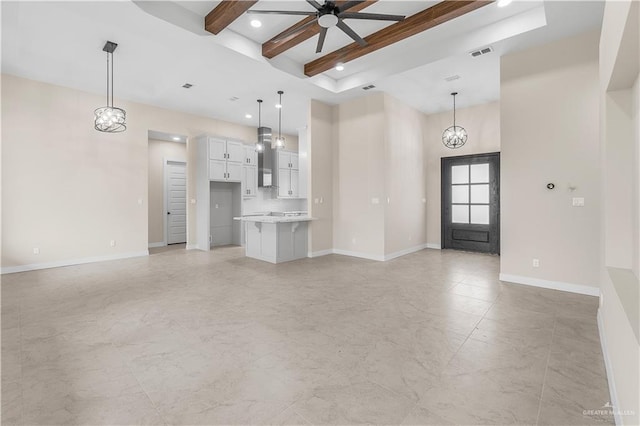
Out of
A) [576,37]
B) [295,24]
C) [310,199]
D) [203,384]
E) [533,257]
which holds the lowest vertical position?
[203,384]

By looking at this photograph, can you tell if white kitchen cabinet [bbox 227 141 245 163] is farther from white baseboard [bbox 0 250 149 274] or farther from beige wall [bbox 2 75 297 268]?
white baseboard [bbox 0 250 149 274]

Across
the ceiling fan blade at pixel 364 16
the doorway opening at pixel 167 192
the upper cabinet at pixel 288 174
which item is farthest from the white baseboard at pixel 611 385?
the doorway opening at pixel 167 192

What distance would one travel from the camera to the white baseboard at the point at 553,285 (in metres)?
3.64

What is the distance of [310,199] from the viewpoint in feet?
20.3

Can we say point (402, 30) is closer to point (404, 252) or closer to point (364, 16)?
point (364, 16)

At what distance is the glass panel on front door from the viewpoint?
21.7 ft

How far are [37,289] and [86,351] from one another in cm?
254

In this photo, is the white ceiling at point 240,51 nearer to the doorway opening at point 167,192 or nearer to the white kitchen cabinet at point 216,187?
the white kitchen cabinet at point 216,187

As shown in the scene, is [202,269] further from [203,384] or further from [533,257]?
[533,257]

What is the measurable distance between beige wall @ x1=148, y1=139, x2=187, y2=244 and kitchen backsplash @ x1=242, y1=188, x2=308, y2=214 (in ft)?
7.56

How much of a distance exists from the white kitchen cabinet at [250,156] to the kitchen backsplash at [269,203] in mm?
792

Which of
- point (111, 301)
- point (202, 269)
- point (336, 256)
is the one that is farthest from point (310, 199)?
point (111, 301)

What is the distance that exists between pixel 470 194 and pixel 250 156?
5702mm

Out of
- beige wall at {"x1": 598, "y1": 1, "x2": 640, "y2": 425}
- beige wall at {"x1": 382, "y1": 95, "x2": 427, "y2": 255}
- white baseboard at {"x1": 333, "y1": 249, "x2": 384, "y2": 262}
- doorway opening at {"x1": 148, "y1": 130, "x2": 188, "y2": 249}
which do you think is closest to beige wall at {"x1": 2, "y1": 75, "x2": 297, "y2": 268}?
doorway opening at {"x1": 148, "y1": 130, "x2": 188, "y2": 249}
